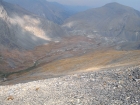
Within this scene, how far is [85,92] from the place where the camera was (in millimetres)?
13570

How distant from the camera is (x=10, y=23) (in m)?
85.8

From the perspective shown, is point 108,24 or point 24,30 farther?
point 108,24

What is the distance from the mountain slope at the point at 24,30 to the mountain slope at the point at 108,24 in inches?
960

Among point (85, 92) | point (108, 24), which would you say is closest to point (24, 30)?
point (108, 24)

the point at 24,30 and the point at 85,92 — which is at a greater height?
the point at 24,30

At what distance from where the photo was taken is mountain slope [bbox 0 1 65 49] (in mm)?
77669

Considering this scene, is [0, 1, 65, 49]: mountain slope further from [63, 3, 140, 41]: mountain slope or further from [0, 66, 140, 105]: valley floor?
[0, 66, 140, 105]: valley floor

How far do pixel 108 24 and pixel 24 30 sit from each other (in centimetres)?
6317

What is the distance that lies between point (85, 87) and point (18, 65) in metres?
51.5

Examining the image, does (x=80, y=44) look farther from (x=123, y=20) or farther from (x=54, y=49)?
(x=123, y=20)

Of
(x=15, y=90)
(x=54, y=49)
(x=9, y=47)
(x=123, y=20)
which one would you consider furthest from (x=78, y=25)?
(x=15, y=90)

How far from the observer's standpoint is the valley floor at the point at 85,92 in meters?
12.1

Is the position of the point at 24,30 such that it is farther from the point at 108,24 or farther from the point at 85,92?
the point at 85,92

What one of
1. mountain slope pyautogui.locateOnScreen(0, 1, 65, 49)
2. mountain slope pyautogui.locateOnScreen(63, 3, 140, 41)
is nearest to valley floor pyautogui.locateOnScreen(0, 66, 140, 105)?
mountain slope pyautogui.locateOnScreen(0, 1, 65, 49)
